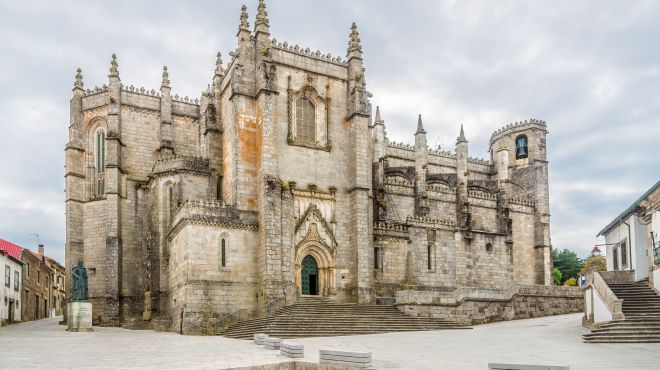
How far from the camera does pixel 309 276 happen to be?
34.9 meters

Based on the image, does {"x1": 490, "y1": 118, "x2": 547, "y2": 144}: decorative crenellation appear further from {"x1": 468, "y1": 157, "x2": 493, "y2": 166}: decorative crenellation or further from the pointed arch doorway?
the pointed arch doorway

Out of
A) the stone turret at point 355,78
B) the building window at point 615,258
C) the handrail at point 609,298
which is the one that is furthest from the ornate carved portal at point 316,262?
the handrail at point 609,298

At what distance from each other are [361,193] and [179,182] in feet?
36.5

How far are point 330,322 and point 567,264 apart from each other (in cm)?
4871

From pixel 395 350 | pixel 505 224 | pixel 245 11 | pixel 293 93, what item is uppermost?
pixel 245 11

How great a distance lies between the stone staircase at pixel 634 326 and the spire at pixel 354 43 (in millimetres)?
20930

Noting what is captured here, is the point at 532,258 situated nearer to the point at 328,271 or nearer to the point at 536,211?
the point at 536,211

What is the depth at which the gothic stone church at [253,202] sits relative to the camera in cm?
3238

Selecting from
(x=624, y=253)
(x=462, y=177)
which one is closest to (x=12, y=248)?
(x=462, y=177)

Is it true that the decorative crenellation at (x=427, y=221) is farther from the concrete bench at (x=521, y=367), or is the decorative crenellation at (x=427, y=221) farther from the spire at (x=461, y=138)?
the concrete bench at (x=521, y=367)

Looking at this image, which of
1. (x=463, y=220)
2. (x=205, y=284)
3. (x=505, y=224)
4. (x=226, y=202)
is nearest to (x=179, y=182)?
(x=226, y=202)

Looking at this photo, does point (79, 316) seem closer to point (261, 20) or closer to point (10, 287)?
point (10, 287)

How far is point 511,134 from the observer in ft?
183

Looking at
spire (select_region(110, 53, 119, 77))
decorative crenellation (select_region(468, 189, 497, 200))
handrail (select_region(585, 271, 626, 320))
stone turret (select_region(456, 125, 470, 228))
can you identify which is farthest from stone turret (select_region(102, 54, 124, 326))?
handrail (select_region(585, 271, 626, 320))
